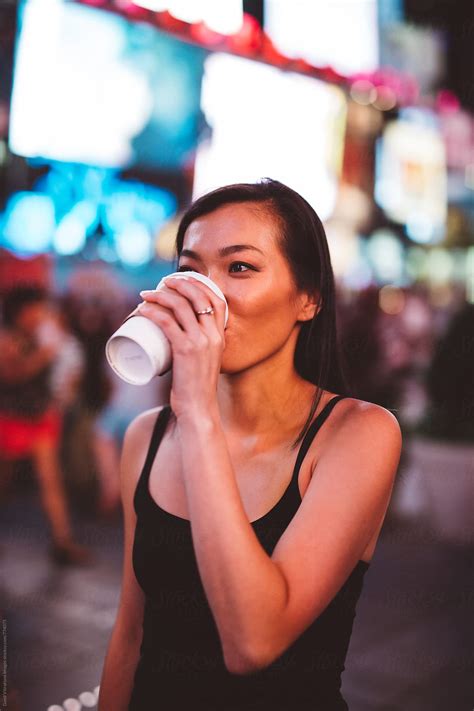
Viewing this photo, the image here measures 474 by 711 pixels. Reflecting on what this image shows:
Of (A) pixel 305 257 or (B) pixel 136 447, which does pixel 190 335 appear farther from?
(B) pixel 136 447

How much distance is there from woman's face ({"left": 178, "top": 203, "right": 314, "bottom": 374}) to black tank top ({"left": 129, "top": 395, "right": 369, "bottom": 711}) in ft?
0.73

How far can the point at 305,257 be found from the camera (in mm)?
1719

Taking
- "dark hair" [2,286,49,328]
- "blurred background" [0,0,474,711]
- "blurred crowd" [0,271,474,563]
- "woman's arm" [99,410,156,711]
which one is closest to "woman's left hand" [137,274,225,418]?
"woman's arm" [99,410,156,711]

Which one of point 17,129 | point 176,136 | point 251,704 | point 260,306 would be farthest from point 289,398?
point 176,136

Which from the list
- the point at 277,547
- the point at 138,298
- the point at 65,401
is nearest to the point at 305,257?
the point at 277,547

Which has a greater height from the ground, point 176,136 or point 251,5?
point 251,5

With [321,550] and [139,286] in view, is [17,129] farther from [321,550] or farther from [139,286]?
[321,550]

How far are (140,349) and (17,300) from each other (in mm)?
4373

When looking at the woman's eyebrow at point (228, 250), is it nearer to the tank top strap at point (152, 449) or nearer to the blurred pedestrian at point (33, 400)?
the tank top strap at point (152, 449)

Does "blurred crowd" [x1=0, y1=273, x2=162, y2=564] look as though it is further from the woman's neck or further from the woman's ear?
the woman's ear

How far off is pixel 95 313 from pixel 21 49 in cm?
263

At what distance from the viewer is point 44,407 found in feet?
16.9

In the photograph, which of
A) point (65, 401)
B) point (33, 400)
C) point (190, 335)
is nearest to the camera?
point (190, 335)

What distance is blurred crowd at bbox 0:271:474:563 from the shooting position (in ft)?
17.4
